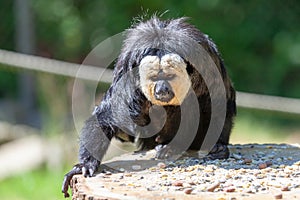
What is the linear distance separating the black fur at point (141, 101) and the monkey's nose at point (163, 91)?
13 centimetres

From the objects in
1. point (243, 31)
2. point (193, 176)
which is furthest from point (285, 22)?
point (193, 176)

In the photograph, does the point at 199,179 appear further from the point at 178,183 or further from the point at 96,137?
the point at 96,137

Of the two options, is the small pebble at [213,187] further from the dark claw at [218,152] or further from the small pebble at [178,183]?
the dark claw at [218,152]

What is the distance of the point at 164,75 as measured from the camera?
2.77m

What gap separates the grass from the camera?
5188 mm

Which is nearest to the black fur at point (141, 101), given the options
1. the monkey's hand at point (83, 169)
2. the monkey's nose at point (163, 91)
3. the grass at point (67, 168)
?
the monkey's hand at point (83, 169)

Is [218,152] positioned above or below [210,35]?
below

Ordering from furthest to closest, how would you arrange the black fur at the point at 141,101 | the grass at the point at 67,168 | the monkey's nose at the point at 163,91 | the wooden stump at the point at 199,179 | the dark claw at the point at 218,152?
the grass at the point at 67,168
the dark claw at the point at 218,152
the black fur at the point at 141,101
the monkey's nose at the point at 163,91
the wooden stump at the point at 199,179

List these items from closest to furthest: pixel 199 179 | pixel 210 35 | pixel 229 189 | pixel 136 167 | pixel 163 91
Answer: pixel 229 189, pixel 199 179, pixel 163 91, pixel 136 167, pixel 210 35

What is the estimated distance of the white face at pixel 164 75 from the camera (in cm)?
276

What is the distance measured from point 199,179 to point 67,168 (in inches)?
121

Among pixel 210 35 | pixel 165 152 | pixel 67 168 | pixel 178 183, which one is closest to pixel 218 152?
pixel 165 152

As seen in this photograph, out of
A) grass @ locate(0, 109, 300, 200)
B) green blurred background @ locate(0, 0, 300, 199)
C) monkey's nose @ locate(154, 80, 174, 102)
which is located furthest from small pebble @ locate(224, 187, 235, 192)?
green blurred background @ locate(0, 0, 300, 199)

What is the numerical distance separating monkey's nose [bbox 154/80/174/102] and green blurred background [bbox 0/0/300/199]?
3.62m
